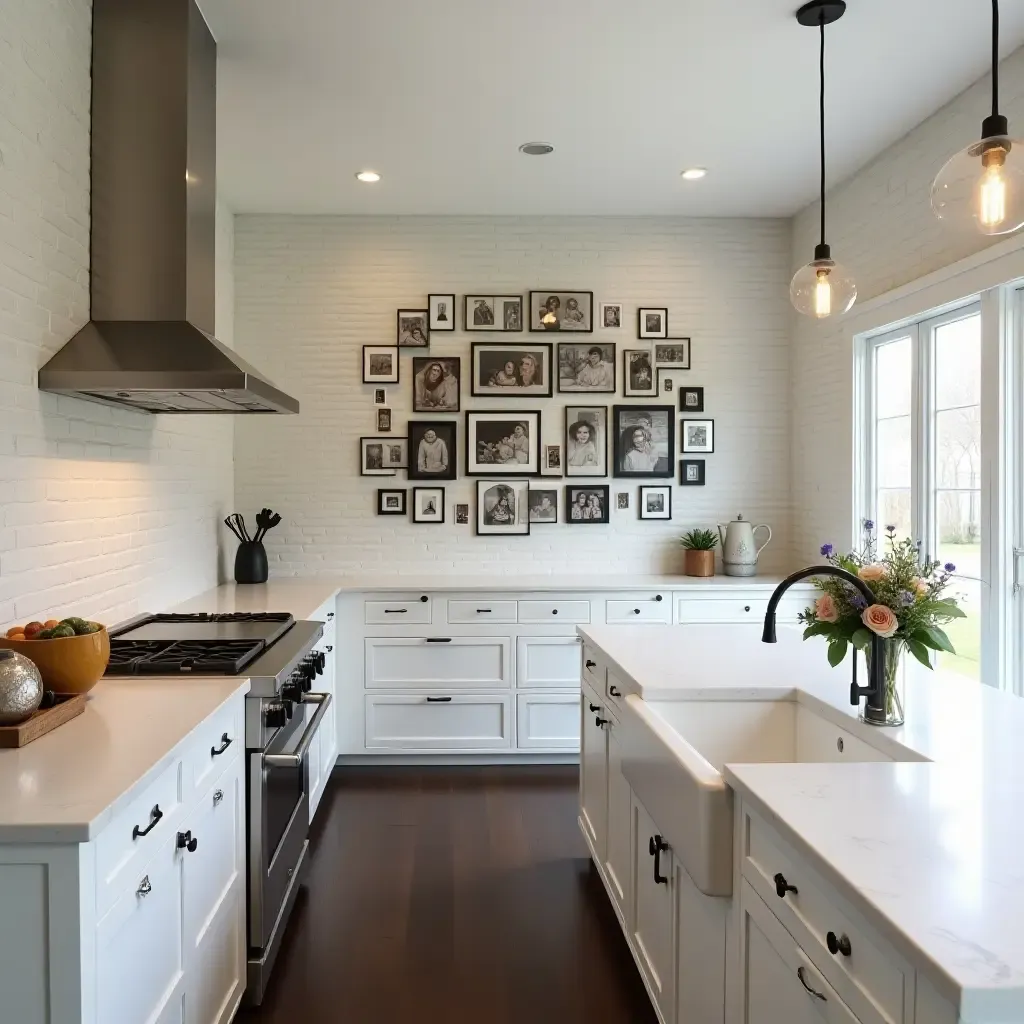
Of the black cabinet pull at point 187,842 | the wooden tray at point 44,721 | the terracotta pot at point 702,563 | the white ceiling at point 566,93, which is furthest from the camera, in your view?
the terracotta pot at point 702,563

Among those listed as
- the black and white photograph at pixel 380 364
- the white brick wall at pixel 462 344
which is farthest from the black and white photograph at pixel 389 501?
the black and white photograph at pixel 380 364

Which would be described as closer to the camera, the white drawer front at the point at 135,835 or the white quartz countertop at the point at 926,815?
the white quartz countertop at the point at 926,815

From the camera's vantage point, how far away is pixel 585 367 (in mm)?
5027

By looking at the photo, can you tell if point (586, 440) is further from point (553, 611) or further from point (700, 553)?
point (553, 611)

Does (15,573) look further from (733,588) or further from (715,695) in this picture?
(733,588)

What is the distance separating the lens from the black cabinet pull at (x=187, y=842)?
1.82 metres

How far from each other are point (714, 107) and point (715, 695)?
259cm

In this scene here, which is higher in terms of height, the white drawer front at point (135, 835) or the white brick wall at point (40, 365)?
the white brick wall at point (40, 365)

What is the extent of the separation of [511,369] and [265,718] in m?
3.07

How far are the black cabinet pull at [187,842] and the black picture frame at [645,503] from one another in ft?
11.8

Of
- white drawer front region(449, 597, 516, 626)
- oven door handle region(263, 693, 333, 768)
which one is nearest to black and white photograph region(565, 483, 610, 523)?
white drawer front region(449, 597, 516, 626)

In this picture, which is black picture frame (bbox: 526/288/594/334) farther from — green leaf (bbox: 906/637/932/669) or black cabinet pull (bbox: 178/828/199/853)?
black cabinet pull (bbox: 178/828/199/853)

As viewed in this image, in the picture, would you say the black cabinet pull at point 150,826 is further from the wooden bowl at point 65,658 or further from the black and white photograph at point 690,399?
the black and white photograph at point 690,399

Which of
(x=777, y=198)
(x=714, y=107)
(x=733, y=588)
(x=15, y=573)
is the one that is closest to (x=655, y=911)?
(x=15, y=573)
